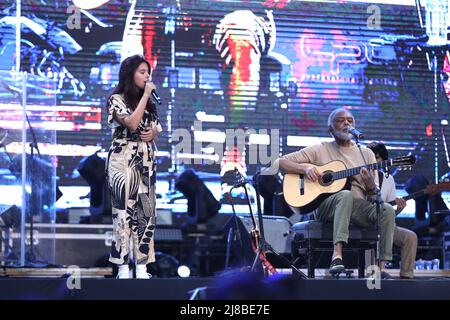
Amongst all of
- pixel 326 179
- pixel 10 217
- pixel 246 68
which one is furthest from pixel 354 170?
pixel 246 68

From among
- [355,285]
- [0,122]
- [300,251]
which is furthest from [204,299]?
[0,122]

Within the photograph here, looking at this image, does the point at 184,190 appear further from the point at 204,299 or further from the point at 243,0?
the point at 204,299

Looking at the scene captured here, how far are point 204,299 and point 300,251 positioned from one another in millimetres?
3130

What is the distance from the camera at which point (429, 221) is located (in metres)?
9.53

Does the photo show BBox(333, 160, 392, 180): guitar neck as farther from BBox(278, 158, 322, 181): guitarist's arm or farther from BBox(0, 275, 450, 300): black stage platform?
BBox(0, 275, 450, 300): black stage platform

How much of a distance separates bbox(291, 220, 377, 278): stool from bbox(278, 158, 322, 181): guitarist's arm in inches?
13.1

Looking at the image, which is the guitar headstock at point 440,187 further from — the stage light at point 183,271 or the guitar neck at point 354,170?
the stage light at point 183,271

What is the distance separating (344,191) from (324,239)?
401 mm

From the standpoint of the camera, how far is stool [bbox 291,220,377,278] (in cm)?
646

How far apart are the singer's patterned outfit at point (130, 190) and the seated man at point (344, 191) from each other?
1.28 metres

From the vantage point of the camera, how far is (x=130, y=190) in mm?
5691

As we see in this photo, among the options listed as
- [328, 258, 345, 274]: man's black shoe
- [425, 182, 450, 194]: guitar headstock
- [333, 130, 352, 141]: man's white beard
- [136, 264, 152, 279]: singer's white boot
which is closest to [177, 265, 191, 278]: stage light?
[333, 130, 352, 141]: man's white beard

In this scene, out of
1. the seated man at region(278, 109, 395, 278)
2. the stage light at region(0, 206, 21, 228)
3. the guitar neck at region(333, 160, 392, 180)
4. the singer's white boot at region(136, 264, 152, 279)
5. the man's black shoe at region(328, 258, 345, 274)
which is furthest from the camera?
the stage light at region(0, 206, 21, 228)

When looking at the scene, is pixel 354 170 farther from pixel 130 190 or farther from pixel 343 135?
pixel 130 190
